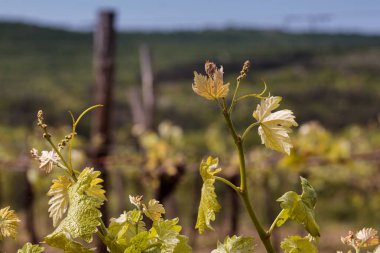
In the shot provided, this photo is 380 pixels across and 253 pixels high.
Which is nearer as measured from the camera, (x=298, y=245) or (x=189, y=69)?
(x=298, y=245)

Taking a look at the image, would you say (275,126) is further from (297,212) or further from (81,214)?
(81,214)

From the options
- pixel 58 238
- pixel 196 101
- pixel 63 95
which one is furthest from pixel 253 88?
pixel 58 238

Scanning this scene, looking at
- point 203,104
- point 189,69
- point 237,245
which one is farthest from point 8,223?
point 189,69

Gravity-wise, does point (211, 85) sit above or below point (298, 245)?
above

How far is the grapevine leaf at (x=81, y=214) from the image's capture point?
0.66 meters

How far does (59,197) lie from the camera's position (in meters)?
0.72

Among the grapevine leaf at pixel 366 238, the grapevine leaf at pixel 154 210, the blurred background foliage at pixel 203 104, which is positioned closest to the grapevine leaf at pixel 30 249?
the grapevine leaf at pixel 154 210

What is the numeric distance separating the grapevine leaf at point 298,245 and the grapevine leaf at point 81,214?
0.74 ft

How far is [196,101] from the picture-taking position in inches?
1315

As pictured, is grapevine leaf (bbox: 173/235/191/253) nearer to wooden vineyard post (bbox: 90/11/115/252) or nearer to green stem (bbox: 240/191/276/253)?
green stem (bbox: 240/191/276/253)

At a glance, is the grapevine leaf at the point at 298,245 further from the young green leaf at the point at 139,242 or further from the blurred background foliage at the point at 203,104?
the blurred background foliage at the point at 203,104

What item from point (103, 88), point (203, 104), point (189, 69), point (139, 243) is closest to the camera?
point (139, 243)

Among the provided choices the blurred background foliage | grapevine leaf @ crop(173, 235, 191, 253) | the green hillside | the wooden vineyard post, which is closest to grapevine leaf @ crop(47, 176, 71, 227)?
grapevine leaf @ crop(173, 235, 191, 253)

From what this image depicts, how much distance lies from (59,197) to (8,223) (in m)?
0.07
